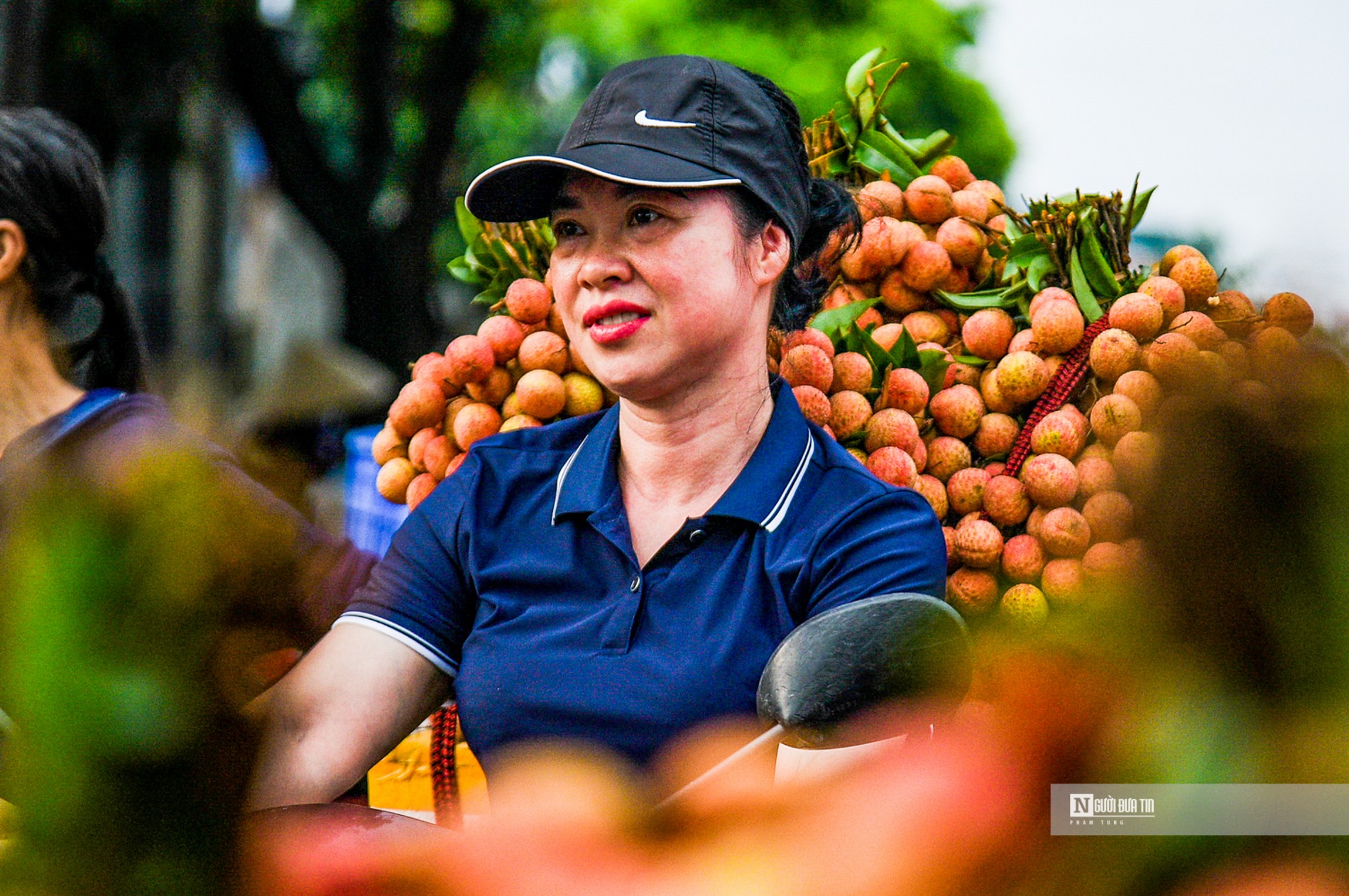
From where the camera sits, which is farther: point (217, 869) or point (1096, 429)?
point (1096, 429)

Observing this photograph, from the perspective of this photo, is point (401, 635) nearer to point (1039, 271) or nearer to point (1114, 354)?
point (1114, 354)

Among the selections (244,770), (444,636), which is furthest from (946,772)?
(444,636)

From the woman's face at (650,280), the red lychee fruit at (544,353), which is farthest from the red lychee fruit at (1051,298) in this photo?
the red lychee fruit at (544,353)

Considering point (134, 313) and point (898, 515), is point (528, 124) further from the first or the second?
point (898, 515)

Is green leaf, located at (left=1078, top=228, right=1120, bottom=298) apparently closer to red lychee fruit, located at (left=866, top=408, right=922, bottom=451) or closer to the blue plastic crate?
red lychee fruit, located at (left=866, top=408, right=922, bottom=451)

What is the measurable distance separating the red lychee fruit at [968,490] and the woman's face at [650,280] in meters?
0.68

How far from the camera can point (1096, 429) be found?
Answer: 7.13 feet

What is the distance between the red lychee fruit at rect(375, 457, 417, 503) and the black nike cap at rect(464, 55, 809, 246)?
68 cm

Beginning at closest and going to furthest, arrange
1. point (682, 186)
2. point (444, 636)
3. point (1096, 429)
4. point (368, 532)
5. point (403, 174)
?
point (682, 186) → point (444, 636) → point (1096, 429) → point (368, 532) → point (403, 174)

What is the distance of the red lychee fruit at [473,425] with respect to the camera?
7.76 ft

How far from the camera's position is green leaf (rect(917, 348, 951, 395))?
7.90ft

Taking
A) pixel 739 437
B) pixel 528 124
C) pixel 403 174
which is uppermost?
pixel 528 124

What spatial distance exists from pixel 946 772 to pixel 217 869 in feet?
0.76

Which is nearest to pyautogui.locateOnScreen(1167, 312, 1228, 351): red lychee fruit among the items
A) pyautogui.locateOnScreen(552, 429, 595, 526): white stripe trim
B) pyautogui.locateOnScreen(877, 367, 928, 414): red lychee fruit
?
pyautogui.locateOnScreen(877, 367, 928, 414): red lychee fruit
